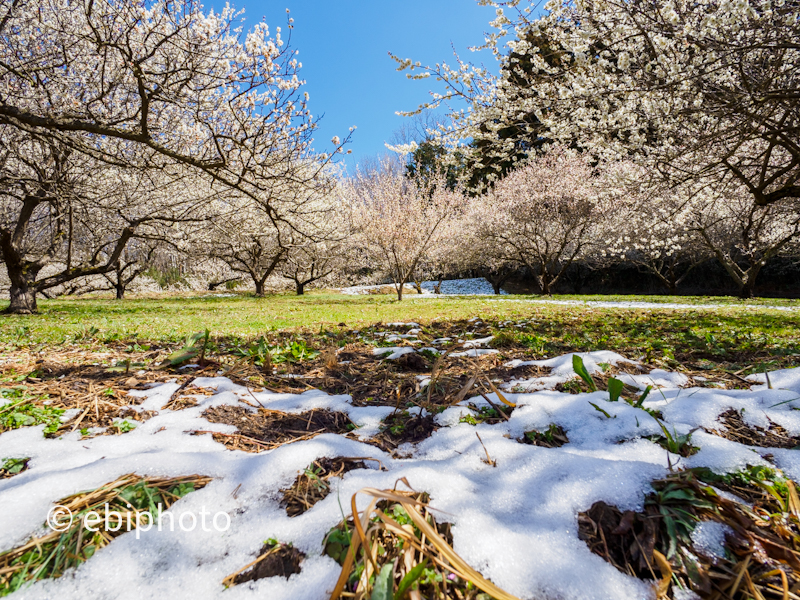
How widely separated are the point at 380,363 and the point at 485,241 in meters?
17.5

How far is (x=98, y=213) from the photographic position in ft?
28.8

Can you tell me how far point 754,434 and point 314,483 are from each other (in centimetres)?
175

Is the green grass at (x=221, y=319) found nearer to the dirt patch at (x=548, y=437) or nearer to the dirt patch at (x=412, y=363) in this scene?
A: the dirt patch at (x=412, y=363)

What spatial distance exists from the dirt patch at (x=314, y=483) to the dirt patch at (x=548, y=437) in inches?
28.2

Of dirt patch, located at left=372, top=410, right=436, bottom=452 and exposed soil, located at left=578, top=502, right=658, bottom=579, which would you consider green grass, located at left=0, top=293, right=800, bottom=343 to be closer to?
dirt patch, located at left=372, top=410, right=436, bottom=452

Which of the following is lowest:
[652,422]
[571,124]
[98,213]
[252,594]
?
[252,594]

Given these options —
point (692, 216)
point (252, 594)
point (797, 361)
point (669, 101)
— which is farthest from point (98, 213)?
point (692, 216)

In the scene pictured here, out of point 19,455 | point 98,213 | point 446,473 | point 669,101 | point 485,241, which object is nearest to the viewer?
point 446,473

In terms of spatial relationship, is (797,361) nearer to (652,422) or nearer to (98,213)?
(652,422)

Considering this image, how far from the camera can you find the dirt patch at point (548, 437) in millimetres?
1500

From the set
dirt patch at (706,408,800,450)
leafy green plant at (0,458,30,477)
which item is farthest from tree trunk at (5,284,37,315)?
dirt patch at (706,408,800,450)

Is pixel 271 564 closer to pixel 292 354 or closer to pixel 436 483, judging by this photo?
pixel 436 483

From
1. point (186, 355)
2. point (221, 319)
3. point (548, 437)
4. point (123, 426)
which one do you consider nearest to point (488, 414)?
point (548, 437)

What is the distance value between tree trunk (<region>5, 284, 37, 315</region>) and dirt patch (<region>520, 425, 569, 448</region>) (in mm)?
11173
